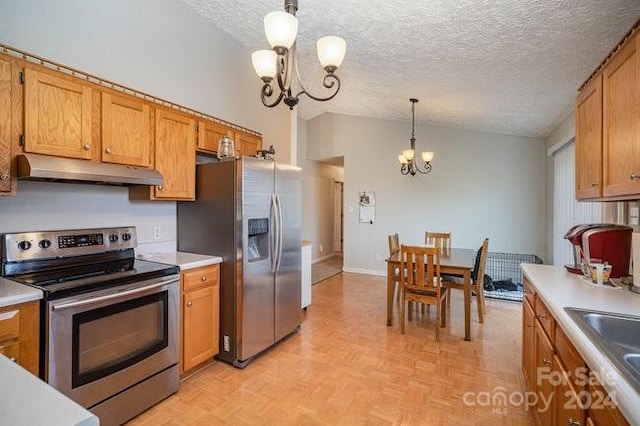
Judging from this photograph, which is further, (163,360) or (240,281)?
(240,281)

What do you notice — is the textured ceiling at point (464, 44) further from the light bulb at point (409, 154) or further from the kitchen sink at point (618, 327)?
the kitchen sink at point (618, 327)

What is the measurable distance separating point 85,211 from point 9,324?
0.99 metres

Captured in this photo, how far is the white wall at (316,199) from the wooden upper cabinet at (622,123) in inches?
206

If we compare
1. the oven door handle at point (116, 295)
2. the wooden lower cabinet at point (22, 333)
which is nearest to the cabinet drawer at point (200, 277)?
the oven door handle at point (116, 295)

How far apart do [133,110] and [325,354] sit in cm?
255

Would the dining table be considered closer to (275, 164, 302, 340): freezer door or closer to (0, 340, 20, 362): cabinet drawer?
(275, 164, 302, 340): freezer door

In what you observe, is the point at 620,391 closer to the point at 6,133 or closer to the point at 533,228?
the point at 6,133

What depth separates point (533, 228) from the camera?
4988mm

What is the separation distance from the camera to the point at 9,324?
1384mm

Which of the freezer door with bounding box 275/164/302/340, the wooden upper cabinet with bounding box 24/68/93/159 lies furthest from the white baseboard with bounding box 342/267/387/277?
the wooden upper cabinet with bounding box 24/68/93/159

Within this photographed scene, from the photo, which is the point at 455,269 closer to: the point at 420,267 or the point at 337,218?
the point at 420,267

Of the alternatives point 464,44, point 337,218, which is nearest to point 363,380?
point 464,44

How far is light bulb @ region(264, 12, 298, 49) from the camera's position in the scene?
143cm

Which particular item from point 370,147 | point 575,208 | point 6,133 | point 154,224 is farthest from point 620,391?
point 370,147
